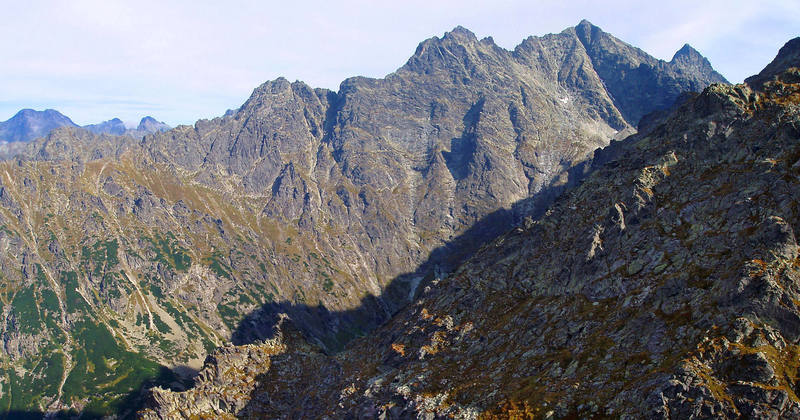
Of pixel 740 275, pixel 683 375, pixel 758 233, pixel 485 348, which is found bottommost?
pixel 485 348

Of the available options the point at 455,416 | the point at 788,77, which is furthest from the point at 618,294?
the point at 788,77

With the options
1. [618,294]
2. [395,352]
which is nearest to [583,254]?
[618,294]

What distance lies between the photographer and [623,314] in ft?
275

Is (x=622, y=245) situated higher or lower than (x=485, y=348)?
higher

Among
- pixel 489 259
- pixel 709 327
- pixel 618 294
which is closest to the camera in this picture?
pixel 709 327

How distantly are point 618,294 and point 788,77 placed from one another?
2732 inches

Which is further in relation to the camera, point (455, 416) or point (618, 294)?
point (618, 294)

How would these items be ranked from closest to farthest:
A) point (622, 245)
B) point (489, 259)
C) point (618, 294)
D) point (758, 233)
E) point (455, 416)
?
point (758, 233) → point (455, 416) → point (618, 294) → point (622, 245) → point (489, 259)

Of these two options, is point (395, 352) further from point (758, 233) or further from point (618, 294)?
point (758, 233)

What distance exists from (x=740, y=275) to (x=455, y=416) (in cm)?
5087

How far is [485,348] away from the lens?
10494cm

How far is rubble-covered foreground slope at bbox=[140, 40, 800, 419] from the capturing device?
64125 millimetres

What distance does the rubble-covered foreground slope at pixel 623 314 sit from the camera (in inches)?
2525

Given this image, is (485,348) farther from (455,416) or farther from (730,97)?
(730,97)
